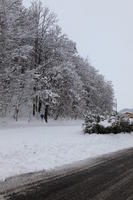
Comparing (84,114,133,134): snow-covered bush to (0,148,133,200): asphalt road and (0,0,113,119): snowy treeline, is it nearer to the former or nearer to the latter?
(0,0,113,119): snowy treeline

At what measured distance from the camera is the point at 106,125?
2202 centimetres

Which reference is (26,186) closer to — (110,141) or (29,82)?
(110,141)

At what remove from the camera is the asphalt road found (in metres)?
5.74

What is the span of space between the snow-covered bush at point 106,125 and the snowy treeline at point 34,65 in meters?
5.90

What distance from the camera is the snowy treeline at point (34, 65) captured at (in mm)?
23656

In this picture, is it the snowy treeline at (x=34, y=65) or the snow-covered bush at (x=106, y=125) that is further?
the snowy treeline at (x=34, y=65)

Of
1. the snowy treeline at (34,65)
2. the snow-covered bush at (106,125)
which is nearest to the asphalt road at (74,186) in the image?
the snow-covered bush at (106,125)

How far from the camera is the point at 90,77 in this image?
172 ft

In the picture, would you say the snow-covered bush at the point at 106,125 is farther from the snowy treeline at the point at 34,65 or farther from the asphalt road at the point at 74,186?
the asphalt road at the point at 74,186

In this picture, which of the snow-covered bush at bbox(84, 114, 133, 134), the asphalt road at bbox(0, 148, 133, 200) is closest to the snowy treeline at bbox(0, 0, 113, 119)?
the snow-covered bush at bbox(84, 114, 133, 134)

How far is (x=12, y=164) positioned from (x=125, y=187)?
374 centimetres

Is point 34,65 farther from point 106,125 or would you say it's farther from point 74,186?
point 74,186

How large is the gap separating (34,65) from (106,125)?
546 inches

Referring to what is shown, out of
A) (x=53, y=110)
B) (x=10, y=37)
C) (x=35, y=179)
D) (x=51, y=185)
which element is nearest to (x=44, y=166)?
(x=35, y=179)
